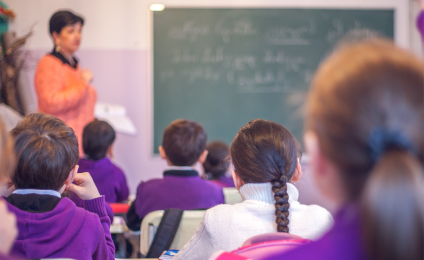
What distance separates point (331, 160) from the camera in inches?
21.6

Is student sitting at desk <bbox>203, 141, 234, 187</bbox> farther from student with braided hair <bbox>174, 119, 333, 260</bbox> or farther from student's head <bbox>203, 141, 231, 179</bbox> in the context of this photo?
student with braided hair <bbox>174, 119, 333, 260</bbox>

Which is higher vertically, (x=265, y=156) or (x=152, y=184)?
(x=265, y=156)

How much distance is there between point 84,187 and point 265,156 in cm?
61

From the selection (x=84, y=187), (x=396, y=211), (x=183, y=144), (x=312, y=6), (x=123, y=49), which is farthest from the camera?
(x=312, y=6)

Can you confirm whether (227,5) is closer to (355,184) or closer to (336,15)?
(336,15)

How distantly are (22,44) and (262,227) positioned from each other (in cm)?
321


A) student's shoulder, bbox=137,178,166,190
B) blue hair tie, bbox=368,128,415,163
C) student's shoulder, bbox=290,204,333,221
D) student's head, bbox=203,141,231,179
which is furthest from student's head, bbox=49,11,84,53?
blue hair tie, bbox=368,128,415,163

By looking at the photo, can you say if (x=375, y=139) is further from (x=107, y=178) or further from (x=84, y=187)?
(x=107, y=178)

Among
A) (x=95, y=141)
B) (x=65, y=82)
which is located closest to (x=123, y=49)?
(x=65, y=82)

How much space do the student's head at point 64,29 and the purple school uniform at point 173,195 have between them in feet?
4.45

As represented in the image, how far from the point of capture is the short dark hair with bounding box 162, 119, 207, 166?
220 cm

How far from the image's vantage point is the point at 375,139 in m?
0.50

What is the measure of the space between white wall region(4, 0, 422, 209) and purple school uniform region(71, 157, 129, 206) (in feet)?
4.91

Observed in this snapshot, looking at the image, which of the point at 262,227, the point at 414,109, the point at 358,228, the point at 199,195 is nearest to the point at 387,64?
the point at 414,109
